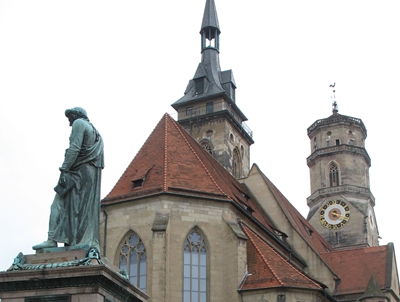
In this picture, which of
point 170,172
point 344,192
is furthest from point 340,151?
point 170,172

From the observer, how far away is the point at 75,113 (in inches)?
404

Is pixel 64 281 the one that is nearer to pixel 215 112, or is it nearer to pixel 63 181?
pixel 63 181

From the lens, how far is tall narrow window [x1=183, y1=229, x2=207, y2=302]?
89.7 feet

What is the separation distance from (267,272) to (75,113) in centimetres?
1848

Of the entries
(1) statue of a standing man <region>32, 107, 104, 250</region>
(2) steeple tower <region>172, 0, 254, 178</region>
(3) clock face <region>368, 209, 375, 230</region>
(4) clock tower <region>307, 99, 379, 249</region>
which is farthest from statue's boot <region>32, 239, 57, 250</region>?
(3) clock face <region>368, 209, 375, 230</region>

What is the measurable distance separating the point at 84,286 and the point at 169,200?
19.7m

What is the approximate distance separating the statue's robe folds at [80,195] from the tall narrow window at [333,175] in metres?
46.0

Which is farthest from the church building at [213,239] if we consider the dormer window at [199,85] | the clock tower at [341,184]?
the clock tower at [341,184]

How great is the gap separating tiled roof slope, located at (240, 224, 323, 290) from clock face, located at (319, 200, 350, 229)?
2462cm

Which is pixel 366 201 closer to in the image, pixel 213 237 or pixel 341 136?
pixel 341 136

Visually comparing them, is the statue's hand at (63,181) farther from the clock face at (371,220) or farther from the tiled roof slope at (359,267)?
the clock face at (371,220)

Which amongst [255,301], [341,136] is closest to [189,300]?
[255,301]

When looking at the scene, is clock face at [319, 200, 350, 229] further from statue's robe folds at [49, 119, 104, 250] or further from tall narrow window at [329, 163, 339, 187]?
statue's robe folds at [49, 119, 104, 250]

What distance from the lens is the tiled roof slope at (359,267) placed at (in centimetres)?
3824
